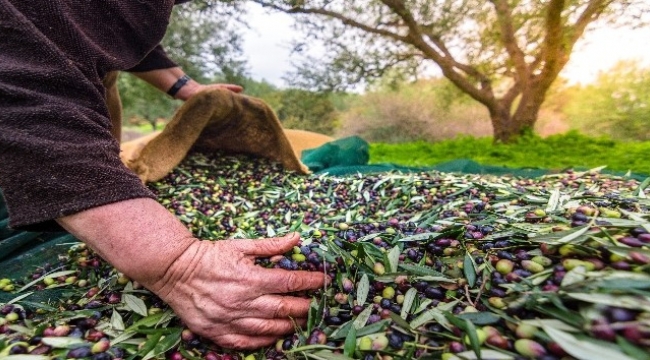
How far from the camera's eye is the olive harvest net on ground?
0.62m

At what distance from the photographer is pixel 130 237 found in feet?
2.61

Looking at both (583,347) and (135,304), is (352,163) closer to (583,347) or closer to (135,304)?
(135,304)

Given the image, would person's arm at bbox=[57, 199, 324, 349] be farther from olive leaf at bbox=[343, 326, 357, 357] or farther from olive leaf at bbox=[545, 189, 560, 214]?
olive leaf at bbox=[545, 189, 560, 214]

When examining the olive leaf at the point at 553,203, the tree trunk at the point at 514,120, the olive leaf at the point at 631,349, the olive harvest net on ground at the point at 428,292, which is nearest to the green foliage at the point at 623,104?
the tree trunk at the point at 514,120

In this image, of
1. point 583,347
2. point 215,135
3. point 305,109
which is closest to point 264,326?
point 583,347

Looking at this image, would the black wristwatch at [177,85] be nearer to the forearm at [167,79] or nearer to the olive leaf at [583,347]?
the forearm at [167,79]

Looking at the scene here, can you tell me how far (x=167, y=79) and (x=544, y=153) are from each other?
256 cm

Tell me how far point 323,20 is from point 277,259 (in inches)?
96.3

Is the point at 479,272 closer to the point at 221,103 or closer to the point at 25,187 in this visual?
the point at 25,187

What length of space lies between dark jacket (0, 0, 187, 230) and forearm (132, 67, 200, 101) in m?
1.29

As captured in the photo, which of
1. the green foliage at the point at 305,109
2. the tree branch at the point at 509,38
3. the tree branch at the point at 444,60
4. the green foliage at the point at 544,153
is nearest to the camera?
the tree branch at the point at 509,38

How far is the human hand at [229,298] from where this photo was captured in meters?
Result: 0.82

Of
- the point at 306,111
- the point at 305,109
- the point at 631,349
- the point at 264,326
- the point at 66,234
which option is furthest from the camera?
the point at 306,111

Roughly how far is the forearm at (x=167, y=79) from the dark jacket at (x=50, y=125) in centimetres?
129
